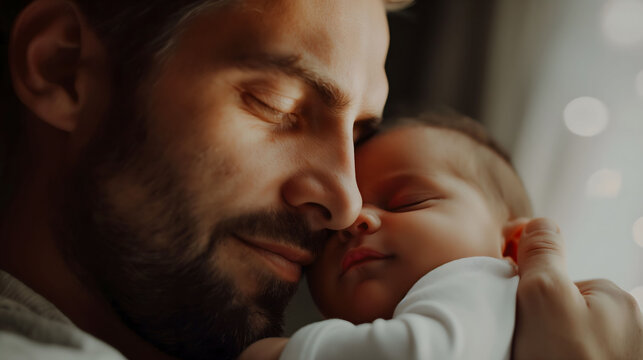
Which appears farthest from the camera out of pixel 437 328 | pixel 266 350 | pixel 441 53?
pixel 441 53

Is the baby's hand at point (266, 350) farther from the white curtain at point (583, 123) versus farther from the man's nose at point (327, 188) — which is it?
the white curtain at point (583, 123)

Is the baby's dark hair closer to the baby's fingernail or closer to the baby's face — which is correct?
the baby's face

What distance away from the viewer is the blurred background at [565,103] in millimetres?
1605

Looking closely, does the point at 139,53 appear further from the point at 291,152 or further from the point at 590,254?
the point at 590,254

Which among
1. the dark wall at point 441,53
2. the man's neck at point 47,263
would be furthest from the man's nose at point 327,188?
the dark wall at point 441,53

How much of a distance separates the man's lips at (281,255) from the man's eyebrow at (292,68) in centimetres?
32

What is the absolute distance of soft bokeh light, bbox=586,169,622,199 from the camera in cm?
162

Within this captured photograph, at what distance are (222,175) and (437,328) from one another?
508 millimetres

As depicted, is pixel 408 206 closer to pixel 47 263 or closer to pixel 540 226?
pixel 540 226

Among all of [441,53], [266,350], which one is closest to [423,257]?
[266,350]

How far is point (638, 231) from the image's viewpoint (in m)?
1.55

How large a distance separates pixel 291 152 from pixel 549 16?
3.97 ft

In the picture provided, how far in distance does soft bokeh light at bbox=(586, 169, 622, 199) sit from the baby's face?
21.1 inches

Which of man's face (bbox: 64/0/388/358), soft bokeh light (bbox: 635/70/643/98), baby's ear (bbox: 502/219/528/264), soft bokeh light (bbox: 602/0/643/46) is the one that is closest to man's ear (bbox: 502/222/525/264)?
baby's ear (bbox: 502/219/528/264)
